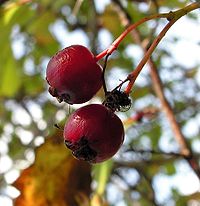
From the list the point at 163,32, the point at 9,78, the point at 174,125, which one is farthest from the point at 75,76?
the point at 9,78

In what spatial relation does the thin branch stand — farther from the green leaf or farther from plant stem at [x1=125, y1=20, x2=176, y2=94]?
the green leaf

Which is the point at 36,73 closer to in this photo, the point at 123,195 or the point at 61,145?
the point at 123,195

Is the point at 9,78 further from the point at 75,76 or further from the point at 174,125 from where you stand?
the point at 75,76

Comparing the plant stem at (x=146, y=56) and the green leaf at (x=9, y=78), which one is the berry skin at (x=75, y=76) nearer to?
the plant stem at (x=146, y=56)

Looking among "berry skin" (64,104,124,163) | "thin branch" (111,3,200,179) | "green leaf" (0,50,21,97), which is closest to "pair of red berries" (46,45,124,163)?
"berry skin" (64,104,124,163)

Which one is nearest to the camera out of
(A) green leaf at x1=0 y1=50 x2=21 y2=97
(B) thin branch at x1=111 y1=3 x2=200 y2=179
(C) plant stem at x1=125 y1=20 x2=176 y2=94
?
(C) plant stem at x1=125 y1=20 x2=176 y2=94

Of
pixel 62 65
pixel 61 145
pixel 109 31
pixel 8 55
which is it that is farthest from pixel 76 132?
pixel 109 31

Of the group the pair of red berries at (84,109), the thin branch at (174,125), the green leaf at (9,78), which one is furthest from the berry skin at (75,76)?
the green leaf at (9,78)
